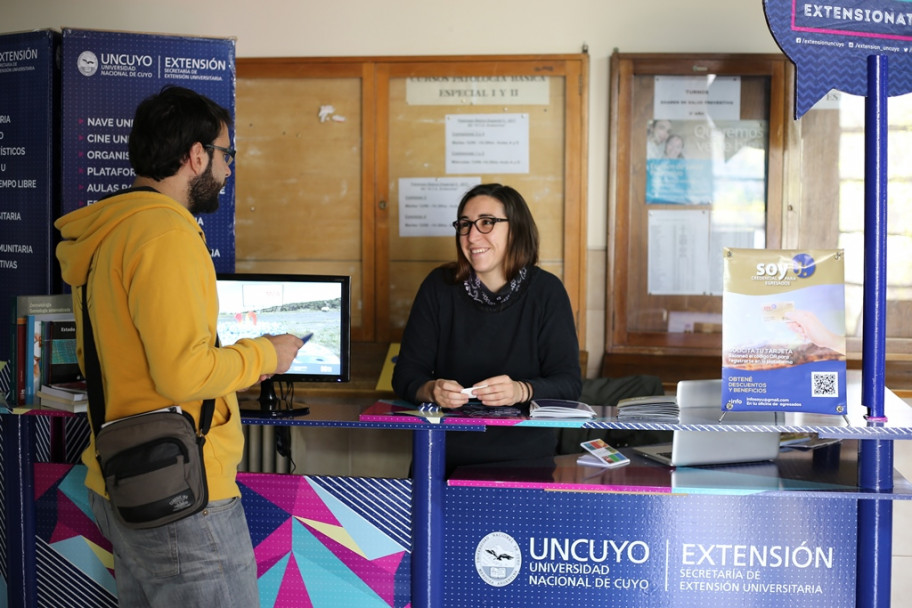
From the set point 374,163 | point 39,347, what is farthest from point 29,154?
point 374,163

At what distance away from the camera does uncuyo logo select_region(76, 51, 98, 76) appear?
3102mm

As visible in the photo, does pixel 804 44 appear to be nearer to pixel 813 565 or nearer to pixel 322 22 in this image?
pixel 813 565

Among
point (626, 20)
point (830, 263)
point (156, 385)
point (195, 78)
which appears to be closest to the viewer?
point (156, 385)

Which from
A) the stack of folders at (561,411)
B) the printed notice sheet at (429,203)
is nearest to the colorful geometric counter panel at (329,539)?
the stack of folders at (561,411)

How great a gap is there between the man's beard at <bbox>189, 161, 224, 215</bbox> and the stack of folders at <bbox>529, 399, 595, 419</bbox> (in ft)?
3.06

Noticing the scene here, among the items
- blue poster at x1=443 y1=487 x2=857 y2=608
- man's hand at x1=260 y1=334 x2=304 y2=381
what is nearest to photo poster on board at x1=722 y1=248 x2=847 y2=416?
blue poster at x1=443 y1=487 x2=857 y2=608

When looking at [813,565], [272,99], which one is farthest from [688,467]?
[272,99]

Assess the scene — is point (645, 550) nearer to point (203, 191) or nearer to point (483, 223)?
point (483, 223)

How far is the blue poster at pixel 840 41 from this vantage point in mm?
2213

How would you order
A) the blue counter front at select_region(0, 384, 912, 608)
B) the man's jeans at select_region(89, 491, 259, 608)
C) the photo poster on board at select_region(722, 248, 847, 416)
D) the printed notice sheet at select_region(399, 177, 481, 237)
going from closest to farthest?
the man's jeans at select_region(89, 491, 259, 608)
the photo poster on board at select_region(722, 248, 847, 416)
the blue counter front at select_region(0, 384, 912, 608)
the printed notice sheet at select_region(399, 177, 481, 237)

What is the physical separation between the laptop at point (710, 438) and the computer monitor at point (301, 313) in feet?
3.02

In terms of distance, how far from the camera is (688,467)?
7.82 feet

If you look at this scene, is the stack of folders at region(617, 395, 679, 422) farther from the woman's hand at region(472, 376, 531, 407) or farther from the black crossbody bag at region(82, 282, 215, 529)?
the black crossbody bag at region(82, 282, 215, 529)

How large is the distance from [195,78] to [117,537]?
1850 millimetres
